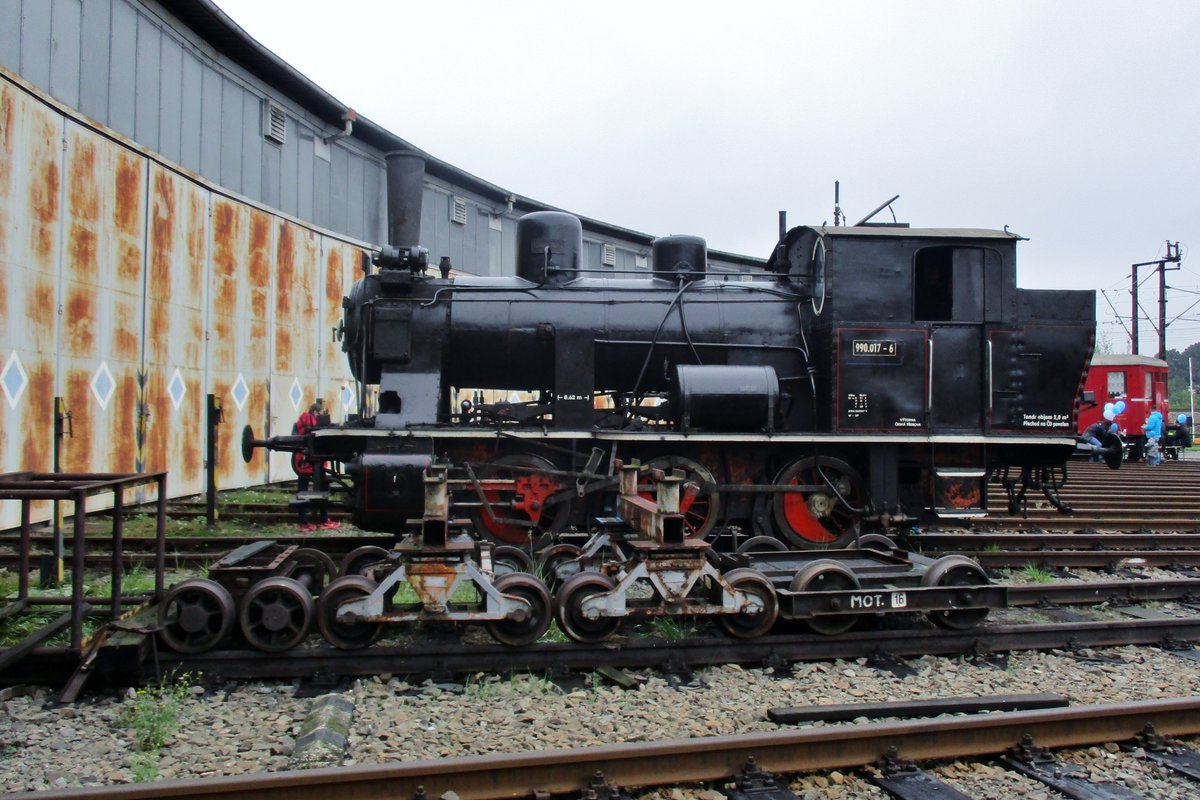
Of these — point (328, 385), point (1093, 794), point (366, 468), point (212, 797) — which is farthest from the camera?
point (328, 385)

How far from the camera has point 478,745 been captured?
152 inches

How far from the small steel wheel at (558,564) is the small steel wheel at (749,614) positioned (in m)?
1.37

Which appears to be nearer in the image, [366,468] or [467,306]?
[366,468]

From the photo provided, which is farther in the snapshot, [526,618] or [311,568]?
[311,568]

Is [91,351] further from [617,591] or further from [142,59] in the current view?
A: [617,591]

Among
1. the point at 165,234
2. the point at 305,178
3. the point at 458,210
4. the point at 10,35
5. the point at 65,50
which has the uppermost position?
the point at 458,210

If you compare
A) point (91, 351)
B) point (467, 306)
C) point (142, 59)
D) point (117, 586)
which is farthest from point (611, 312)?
point (142, 59)

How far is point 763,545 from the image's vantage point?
7086mm

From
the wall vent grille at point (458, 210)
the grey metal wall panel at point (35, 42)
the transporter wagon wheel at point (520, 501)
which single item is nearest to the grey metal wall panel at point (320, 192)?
the wall vent grille at point (458, 210)

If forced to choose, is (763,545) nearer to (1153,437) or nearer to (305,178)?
(305,178)

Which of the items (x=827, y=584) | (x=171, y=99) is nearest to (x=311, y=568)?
(x=827, y=584)

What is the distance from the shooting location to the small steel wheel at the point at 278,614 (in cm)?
493

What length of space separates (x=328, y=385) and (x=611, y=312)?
10767mm

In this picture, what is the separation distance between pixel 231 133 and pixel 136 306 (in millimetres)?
4590
